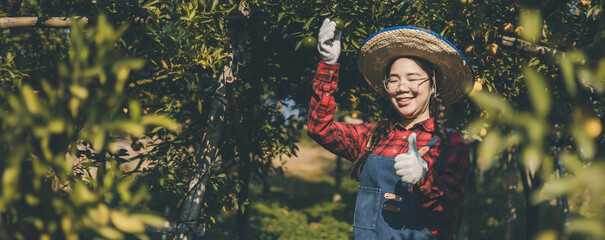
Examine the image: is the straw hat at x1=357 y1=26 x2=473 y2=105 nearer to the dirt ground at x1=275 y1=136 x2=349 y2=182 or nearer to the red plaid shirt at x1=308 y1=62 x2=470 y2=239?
the red plaid shirt at x1=308 y1=62 x2=470 y2=239

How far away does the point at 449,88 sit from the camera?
2.51 m

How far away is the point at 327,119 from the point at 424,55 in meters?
0.64

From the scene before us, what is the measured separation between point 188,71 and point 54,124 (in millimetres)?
1597

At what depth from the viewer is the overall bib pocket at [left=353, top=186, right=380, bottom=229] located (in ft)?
6.97

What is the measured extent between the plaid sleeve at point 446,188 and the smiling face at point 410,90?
0.80 feet

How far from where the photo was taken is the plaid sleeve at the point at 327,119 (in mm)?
2307

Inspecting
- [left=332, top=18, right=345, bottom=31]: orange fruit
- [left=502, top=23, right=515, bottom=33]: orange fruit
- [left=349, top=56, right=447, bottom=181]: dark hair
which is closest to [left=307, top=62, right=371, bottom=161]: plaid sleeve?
[left=349, top=56, right=447, bottom=181]: dark hair

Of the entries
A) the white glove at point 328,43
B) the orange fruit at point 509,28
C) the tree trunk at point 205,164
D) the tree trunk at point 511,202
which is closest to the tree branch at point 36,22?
the tree trunk at point 205,164

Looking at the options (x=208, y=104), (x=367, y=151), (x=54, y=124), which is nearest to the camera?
(x=54, y=124)

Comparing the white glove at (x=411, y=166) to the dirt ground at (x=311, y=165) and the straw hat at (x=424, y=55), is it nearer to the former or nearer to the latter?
the straw hat at (x=424, y=55)

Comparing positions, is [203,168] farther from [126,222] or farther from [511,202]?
[511,202]

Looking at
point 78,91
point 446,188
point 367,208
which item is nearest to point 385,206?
point 367,208

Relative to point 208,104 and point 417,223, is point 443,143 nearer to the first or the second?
point 417,223

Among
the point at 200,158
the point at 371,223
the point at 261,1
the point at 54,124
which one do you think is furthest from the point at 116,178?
the point at 261,1
